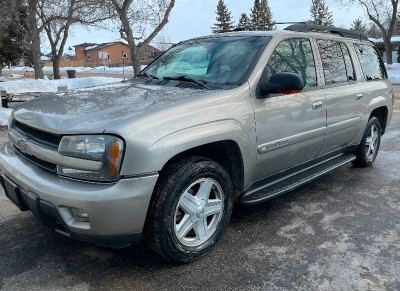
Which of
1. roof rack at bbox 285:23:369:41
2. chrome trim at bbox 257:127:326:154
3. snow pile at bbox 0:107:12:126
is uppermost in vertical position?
roof rack at bbox 285:23:369:41

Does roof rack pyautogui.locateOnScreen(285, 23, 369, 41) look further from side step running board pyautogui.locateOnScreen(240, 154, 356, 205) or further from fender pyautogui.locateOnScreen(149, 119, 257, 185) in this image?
fender pyautogui.locateOnScreen(149, 119, 257, 185)

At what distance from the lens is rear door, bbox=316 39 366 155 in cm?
395

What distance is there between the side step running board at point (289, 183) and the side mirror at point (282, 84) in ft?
2.78

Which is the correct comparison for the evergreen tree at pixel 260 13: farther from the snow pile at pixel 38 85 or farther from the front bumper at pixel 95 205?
the front bumper at pixel 95 205

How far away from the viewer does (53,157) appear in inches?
95.4

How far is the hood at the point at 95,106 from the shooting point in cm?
240

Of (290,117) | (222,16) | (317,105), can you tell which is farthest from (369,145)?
(222,16)

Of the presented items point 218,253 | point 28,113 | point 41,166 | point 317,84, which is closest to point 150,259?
point 218,253

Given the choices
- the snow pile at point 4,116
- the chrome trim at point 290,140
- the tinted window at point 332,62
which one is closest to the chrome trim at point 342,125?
the chrome trim at point 290,140

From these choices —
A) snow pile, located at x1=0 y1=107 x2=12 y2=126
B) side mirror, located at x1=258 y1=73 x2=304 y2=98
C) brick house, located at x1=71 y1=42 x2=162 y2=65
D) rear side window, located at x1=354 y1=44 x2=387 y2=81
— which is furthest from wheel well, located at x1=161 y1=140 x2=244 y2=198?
brick house, located at x1=71 y1=42 x2=162 y2=65

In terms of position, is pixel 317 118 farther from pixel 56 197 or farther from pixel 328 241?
pixel 56 197

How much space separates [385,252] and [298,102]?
145 cm

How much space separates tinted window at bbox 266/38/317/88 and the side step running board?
2.93 feet

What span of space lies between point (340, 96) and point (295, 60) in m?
0.79
